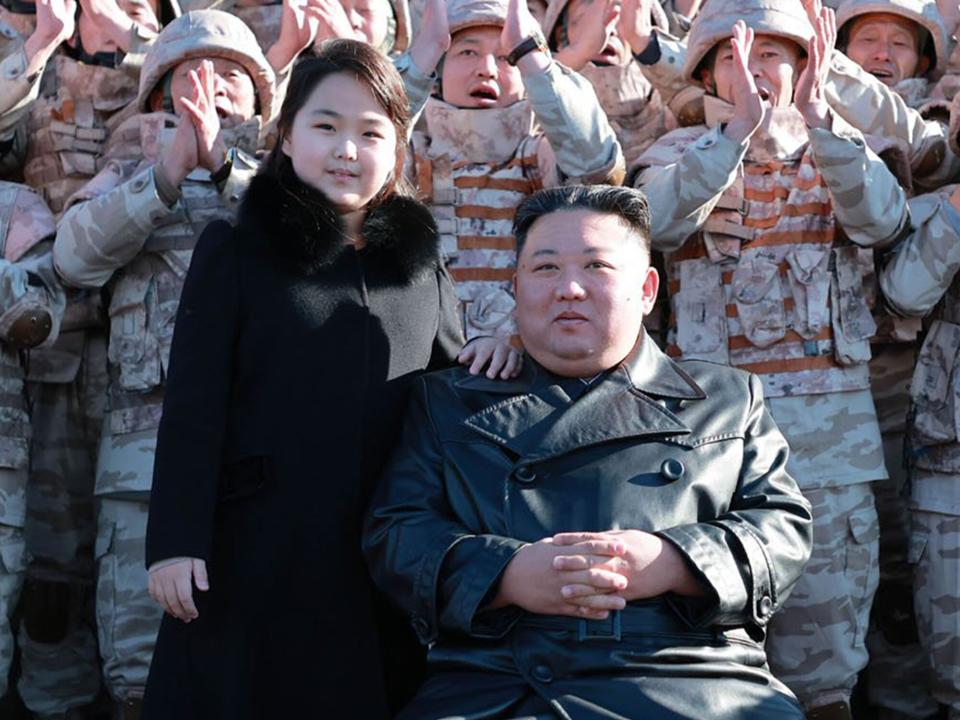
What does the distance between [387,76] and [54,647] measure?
3031 mm

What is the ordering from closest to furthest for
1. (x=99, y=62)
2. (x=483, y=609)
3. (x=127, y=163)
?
(x=483, y=609) → (x=127, y=163) → (x=99, y=62)

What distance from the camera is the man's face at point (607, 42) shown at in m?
6.78

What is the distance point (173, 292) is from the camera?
5.75 meters

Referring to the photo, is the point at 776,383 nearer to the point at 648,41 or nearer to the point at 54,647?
the point at 648,41

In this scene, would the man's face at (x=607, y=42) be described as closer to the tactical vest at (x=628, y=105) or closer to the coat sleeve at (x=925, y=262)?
the tactical vest at (x=628, y=105)

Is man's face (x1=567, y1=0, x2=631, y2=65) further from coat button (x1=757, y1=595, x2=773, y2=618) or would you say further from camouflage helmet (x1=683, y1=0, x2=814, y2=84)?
coat button (x1=757, y1=595, x2=773, y2=618)

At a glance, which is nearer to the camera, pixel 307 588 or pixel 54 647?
pixel 307 588

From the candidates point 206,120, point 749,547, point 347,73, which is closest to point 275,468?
point 347,73

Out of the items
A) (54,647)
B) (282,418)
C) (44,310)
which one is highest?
(44,310)

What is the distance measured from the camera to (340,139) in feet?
12.9

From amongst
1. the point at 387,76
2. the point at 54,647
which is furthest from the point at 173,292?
the point at 387,76

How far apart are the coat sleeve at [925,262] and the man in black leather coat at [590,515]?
1971 mm

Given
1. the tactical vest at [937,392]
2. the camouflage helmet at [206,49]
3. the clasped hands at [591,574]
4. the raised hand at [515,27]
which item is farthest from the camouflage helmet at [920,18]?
the clasped hands at [591,574]

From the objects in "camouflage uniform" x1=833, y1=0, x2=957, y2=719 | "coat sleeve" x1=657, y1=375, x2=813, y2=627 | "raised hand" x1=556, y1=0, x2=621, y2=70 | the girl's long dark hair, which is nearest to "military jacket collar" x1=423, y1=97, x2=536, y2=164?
"raised hand" x1=556, y1=0, x2=621, y2=70
